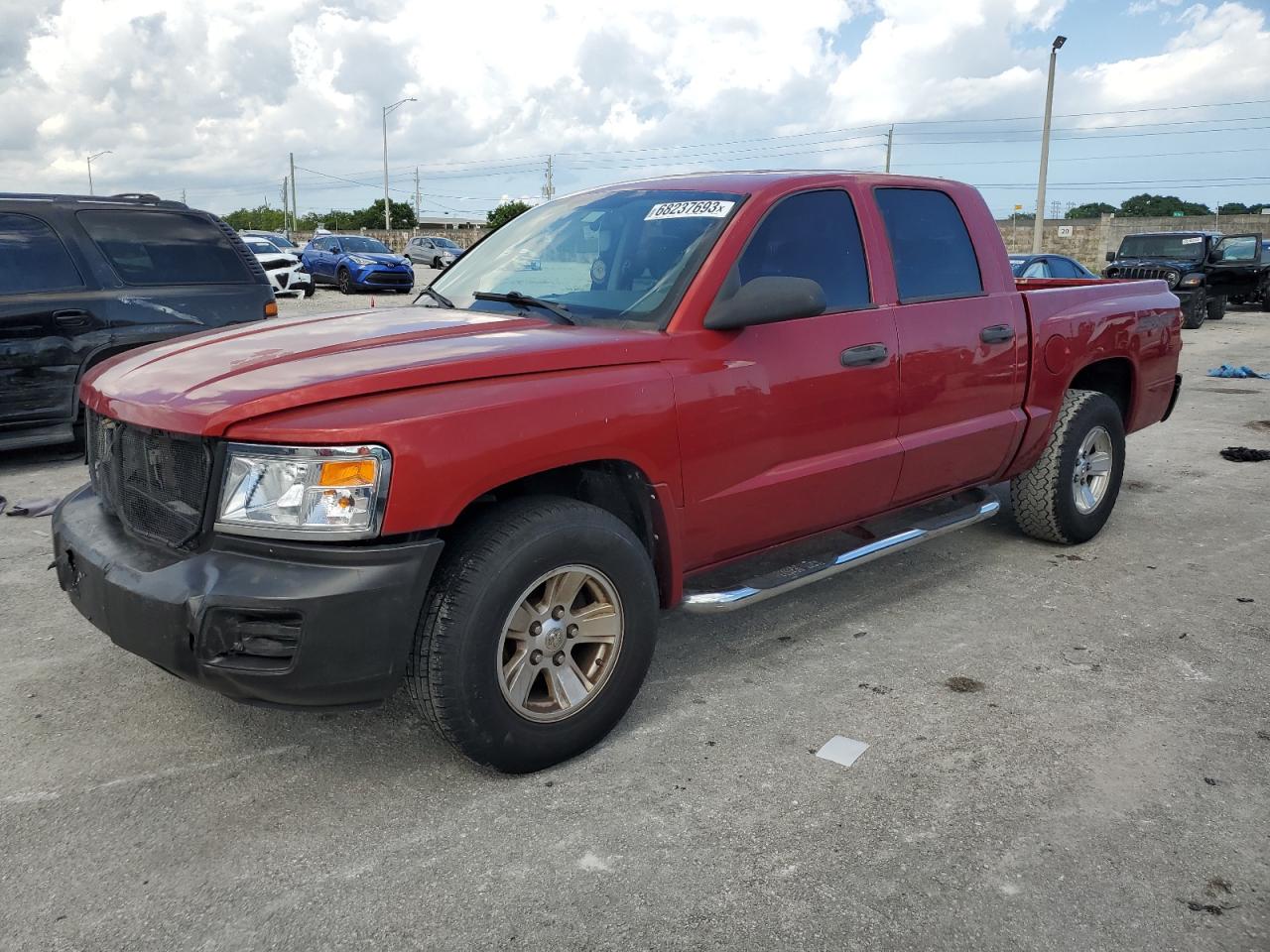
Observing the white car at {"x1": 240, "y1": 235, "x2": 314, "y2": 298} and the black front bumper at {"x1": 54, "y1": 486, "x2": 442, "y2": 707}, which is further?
the white car at {"x1": 240, "y1": 235, "x2": 314, "y2": 298}

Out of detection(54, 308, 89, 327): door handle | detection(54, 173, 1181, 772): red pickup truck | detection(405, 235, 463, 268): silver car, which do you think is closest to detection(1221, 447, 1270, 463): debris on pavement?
detection(54, 173, 1181, 772): red pickup truck

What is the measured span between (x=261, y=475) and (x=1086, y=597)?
366 cm

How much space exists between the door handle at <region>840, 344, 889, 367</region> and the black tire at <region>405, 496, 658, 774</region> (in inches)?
47.5

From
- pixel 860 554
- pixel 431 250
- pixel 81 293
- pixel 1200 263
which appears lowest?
pixel 860 554

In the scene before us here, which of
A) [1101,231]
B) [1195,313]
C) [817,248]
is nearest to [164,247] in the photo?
[817,248]

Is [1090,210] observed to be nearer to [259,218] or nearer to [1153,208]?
[1153,208]

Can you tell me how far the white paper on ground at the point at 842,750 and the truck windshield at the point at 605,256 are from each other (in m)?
1.47

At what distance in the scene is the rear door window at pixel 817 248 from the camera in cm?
376

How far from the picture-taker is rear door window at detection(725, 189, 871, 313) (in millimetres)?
3760

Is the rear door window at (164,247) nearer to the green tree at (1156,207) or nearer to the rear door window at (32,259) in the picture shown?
the rear door window at (32,259)

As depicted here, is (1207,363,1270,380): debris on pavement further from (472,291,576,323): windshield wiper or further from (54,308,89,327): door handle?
(54,308,89,327): door handle

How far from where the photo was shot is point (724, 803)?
9.76 ft

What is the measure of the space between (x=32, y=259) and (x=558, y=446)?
5.66 meters

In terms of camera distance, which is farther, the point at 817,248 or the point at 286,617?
the point at 817,248
